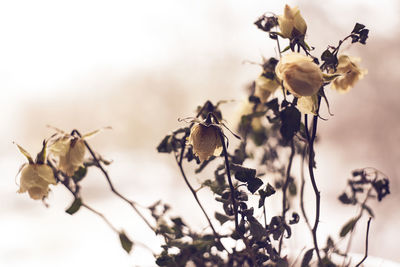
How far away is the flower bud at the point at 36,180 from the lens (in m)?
0.49

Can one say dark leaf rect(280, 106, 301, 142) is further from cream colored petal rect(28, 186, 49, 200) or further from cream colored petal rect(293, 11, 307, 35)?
cream colored petal rect(28, 186, 49, 200)

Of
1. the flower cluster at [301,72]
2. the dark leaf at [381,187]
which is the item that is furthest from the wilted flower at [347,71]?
the dark leaf at [381,187]

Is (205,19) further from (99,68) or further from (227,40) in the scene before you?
(99,68)

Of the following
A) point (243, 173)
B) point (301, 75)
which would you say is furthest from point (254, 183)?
point (301, 75)

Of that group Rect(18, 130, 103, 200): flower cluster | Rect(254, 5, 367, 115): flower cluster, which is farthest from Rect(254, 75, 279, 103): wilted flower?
Rect(18, 130, 103, 200): flower cluster

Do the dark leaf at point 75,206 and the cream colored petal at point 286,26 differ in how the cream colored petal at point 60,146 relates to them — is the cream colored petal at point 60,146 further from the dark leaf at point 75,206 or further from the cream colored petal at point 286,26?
the cream colored petal at point 286,26

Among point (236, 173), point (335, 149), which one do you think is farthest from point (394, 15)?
point (236, 173)

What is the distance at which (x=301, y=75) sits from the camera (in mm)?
406

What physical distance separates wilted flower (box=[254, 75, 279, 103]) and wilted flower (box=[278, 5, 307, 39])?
0.10 metres

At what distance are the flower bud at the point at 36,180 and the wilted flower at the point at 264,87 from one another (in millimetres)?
251

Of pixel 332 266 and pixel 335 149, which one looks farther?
pixel 335 149

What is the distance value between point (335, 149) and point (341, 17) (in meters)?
0.41

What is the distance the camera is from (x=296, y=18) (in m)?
0.46

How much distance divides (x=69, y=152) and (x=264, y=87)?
0.23 meters
